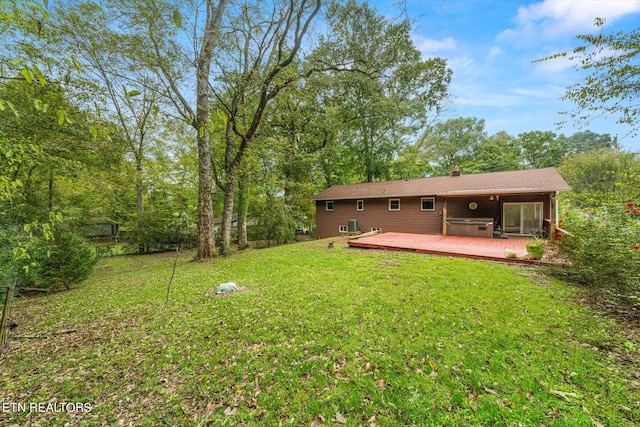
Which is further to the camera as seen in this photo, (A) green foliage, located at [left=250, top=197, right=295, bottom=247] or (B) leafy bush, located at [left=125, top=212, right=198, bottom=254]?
(B) leafy bush, located at [left=125, top=212, right=198, bottom=254]

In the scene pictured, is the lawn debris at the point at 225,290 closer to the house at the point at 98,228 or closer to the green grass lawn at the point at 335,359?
the green grass lawn at the point at 335,359

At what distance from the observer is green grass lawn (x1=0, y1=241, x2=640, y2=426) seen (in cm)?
215

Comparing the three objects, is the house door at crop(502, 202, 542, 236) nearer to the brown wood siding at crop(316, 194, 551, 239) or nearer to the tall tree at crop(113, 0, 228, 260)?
the brown wood siding at crop(316, 194, 551, 239)

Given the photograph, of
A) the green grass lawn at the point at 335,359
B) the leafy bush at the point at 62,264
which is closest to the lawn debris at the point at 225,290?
the green grass lawn at the point at 335,359

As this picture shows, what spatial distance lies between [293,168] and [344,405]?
49.7ft

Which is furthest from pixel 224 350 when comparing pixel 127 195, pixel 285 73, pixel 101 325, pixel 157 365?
pixel 127 195

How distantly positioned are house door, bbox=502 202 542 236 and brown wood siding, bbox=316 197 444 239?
9.23 feet

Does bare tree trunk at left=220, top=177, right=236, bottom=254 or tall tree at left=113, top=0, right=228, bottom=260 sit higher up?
tall tree at left=113, top=0, right=228, bottom=260

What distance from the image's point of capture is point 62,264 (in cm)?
609

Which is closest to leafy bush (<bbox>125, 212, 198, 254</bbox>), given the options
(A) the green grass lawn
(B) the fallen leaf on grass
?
(A) the green grass lawn

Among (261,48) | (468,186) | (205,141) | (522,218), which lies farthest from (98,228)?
(522,218)

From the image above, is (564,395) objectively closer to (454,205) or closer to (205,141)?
(205,141)

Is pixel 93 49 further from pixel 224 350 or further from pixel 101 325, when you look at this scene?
pixel 224 350

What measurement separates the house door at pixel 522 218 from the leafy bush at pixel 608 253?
6703 millimetres
